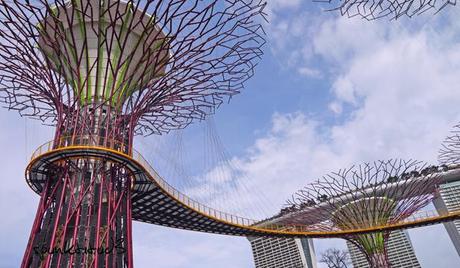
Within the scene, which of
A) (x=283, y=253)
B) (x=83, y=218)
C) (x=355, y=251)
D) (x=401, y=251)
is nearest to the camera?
(x=83, y=218)

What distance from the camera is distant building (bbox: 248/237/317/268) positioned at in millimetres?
74375

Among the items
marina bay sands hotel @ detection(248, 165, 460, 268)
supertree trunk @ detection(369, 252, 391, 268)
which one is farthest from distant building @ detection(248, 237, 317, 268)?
supertree trunk @ detection(369, 252, 391, 268)

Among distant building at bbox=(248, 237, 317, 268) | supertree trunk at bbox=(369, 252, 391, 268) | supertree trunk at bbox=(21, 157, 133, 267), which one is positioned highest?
distant building at bbox=(248, 237, 317, 268)

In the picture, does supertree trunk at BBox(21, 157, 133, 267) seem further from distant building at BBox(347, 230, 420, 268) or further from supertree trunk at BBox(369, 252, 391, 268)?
distant building at BBox(347, 230, 420, 268)

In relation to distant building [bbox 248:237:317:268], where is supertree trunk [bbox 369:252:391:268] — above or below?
below

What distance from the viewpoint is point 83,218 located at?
824 inches

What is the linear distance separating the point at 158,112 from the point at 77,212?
36.2 feet

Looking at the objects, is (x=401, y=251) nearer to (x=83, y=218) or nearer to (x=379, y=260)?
(x=379, y=260)

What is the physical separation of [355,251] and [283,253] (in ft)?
119

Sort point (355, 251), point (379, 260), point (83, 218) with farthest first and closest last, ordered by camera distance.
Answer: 1. point (355, 251)
2. point (379, 260)
3. point (83, 218)

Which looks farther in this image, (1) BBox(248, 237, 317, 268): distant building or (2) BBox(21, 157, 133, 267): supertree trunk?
(1) BBox(248, 237, 317, 268): distant building

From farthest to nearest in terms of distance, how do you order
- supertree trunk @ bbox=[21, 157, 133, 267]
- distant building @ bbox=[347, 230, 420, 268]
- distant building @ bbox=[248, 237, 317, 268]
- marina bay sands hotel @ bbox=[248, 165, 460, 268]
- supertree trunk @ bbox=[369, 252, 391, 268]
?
1. distant building @ bbox=[347, 230, 420, 268]
2. distant building @ bbox=[248, 237, 317, 268]
3. marina bay sands hotel @ bbox=[248, 165, 460, 268]
4. supertree trunk @ bbox=[369, 252, 391, 268]
5. supertree trunk @ bbox=[21, 157, 133, 267]

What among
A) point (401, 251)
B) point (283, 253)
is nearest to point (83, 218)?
point (283, 253)

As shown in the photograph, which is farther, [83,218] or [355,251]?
[355,251]
